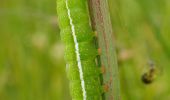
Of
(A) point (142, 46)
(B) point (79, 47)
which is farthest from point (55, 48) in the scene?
(B) point (79, 47)

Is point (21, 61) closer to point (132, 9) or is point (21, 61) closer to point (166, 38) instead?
point (132, 9)

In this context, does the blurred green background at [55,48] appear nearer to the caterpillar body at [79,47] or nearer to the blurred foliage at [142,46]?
the blurred foliage at [142,46]

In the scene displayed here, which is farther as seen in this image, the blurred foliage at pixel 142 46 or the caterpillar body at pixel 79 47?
the blurred foliage at pixel 142 46

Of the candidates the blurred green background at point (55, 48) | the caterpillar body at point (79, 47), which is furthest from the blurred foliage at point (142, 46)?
the caterpillar body at point (79, 47)

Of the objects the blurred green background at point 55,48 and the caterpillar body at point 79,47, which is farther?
the blurred green background at point 55,48

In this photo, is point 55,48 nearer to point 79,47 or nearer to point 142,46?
point 142,46

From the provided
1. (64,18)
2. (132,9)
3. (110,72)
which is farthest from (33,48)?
(110,72)

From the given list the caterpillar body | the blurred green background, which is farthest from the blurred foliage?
the caterpillar body
